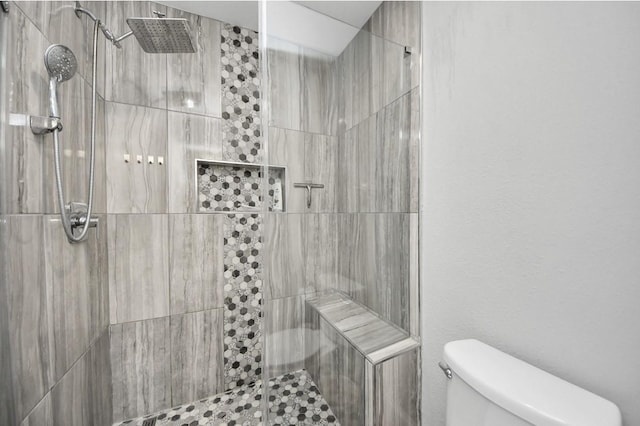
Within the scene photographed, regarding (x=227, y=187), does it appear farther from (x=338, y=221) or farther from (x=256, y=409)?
(x=256, y=409)

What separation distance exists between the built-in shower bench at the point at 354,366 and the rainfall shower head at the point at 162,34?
4.33 feet

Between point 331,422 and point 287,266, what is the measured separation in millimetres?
660

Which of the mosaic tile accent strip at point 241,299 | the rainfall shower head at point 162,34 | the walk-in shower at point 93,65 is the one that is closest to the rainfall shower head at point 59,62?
the walk-in shower at point 93,65

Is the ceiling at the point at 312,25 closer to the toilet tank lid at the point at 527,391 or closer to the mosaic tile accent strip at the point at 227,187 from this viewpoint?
the mosaic tile accent strip at the point at 227,187

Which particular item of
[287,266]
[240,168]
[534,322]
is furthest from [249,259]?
[534,322]

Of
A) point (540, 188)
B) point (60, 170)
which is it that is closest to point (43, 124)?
point (60, 170)

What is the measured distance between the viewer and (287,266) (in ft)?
2.98

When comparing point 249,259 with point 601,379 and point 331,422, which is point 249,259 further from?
point 601,379

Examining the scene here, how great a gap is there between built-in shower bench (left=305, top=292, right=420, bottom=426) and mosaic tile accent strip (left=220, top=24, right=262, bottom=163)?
3.78 ft

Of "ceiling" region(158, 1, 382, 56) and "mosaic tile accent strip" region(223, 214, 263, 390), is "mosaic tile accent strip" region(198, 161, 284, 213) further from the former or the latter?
"ceiling" region(158, 1, 382, 56)

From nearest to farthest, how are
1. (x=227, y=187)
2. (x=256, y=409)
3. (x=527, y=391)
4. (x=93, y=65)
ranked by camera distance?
(x=527, y=391), (x=93, y=65), (x=256, y=409), (x=227, y=187)

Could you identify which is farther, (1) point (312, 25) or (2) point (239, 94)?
(2) point (239, 94)

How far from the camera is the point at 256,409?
1.44 metres

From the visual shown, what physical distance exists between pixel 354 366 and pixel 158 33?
1.71 m
